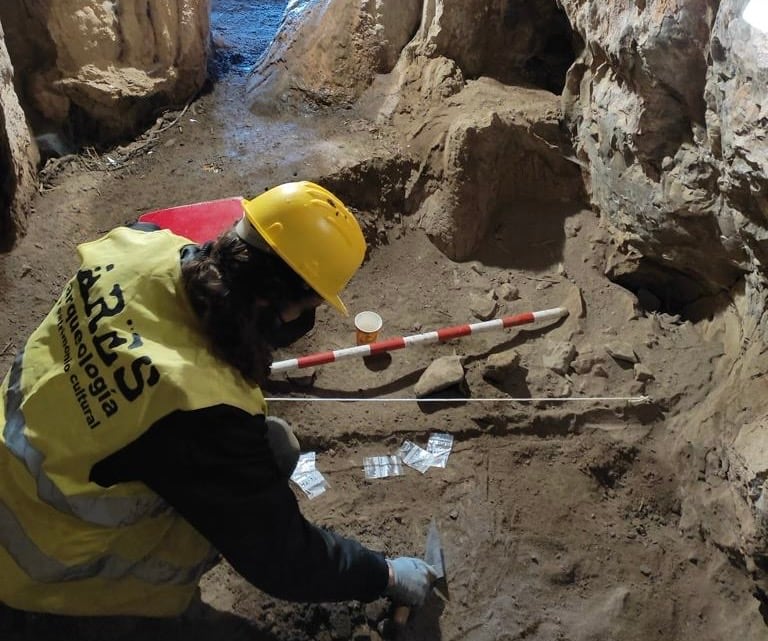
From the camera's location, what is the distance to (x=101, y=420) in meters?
1.69

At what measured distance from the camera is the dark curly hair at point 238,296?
5.63 ft

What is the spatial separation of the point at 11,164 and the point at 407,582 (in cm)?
292

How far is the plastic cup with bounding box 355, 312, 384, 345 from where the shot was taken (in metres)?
3.43

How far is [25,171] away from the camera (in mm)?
3721

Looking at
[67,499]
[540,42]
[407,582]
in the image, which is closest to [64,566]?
[67,499]

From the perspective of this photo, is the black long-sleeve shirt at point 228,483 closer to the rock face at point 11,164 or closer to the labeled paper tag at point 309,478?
the labeled paper tag at point 309,478

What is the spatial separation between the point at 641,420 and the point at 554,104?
2099 millimetres

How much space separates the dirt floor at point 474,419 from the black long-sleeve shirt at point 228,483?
2.41 feet

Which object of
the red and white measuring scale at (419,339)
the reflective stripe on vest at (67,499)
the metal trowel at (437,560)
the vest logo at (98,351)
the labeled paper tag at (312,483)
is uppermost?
the vest logo at (98,351)

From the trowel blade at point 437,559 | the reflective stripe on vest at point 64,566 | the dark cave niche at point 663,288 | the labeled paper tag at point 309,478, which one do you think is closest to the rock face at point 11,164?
the labeled paper tag at point 309,478

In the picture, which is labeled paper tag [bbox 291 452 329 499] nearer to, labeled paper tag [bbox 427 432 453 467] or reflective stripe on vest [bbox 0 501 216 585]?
labeled paper tag [bbox 427 432 453 467]

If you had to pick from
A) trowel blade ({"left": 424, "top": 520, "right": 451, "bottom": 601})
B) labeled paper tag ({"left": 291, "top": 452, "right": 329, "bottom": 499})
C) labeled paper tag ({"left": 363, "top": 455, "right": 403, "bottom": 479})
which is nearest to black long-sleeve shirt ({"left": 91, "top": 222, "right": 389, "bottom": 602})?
trowel blade ({"left": 424, "top": 520, "right": 451, "bottom": 601})

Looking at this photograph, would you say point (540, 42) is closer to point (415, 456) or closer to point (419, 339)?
point (419, 339)

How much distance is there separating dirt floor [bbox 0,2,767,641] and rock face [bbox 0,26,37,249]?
109 millimetres
